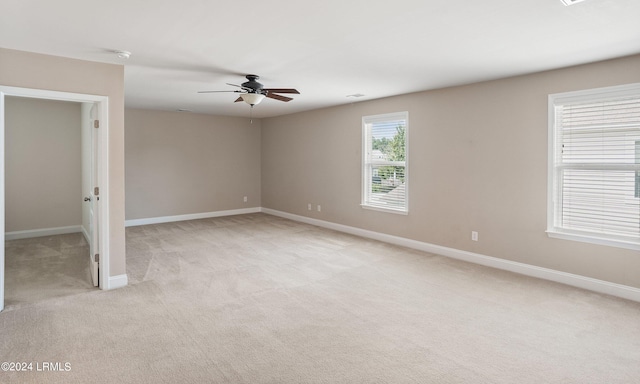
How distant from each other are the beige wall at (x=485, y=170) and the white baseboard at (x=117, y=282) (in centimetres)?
388

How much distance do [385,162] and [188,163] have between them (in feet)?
14.8

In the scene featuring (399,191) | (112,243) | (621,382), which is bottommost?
(621,382)

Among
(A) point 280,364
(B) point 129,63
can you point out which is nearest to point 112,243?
(B) point 129,63

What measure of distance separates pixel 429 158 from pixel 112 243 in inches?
168

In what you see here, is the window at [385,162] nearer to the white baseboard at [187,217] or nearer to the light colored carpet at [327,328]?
the light colored carpet at [327,328]

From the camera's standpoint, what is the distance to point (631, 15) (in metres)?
2.60

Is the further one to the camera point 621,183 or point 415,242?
point 415,242

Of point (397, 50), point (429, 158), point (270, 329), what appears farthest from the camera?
point (429, 158)

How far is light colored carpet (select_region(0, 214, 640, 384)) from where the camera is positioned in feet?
7.89

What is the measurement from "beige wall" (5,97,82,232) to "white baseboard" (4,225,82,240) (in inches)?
2.3

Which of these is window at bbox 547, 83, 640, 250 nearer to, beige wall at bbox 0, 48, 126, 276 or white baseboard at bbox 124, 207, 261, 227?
beige wall at bbox 0, 48, 126, 276

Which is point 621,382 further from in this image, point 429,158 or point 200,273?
point 200,273

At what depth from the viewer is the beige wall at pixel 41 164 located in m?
6.18

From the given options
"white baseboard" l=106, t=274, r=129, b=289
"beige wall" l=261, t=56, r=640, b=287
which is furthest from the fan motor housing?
"white baseboard" l=106, t=274, r=129, b=289
